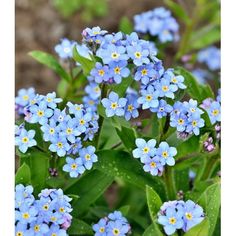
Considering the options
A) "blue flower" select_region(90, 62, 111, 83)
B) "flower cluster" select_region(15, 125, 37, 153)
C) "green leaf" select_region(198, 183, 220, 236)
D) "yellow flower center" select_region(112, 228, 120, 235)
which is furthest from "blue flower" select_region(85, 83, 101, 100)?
"green leaf" select_region(198, 183, 220, 236)

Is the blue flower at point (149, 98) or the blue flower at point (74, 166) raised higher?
the blue flower at point (149, 98)

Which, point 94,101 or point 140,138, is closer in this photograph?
point 140,138

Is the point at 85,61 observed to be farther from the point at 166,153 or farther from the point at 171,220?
the point at 171,220

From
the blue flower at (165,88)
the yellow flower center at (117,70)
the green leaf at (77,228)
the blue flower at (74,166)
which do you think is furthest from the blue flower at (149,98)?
the green leaf at (77,228)

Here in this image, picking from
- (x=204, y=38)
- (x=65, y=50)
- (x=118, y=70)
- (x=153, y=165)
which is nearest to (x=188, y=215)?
(x=153, y=165)

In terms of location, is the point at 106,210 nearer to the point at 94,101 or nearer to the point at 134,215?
the point at 134,215

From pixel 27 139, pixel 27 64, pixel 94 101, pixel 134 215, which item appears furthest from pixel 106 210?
pixel 27 64

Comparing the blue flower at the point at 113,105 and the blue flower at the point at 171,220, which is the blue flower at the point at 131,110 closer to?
the blue flower at the point at 113,105
